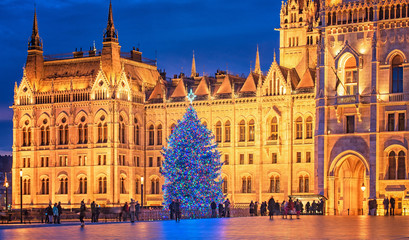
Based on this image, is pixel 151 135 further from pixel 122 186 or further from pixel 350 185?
pixel 350 185

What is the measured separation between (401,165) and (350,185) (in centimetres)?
553

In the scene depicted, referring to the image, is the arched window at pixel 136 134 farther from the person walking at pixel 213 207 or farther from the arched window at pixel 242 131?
the person walking at pixel 213 207

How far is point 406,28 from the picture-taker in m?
66.6

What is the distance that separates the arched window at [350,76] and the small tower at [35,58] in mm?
37733

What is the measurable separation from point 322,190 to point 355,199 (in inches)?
153

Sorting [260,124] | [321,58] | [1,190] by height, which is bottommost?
[1,190]

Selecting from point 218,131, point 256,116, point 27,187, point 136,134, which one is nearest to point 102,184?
point 136,134

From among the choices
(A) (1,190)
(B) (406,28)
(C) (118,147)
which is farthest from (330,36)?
(A) (1,190)

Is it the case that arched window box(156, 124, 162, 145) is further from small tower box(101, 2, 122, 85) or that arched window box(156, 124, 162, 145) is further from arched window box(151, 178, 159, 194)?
small tower box(101, 2, 122, 85)

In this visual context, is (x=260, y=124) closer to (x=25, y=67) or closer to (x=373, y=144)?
(x=373, y=144)

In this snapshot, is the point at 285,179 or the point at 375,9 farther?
the point at 285,179

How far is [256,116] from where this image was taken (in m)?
83.2

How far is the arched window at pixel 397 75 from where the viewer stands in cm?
6662

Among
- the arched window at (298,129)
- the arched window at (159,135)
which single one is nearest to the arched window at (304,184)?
the arched window at (298,129)
